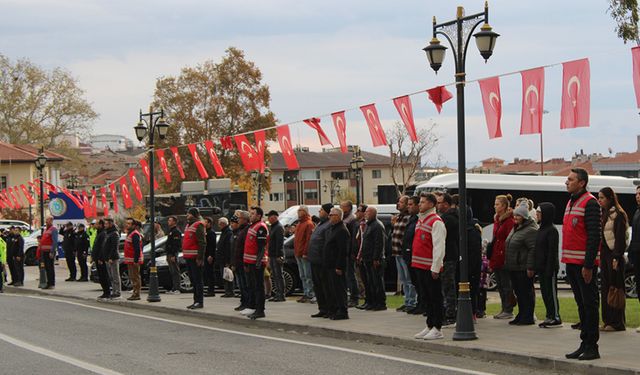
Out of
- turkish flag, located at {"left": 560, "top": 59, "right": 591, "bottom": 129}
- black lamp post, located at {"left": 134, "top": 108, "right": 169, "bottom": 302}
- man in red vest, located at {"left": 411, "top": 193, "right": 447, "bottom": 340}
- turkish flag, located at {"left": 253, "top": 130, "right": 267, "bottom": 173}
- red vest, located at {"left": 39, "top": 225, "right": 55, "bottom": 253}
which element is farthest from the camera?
red vest, located at {"left": 39, "top": 225, "right": 55, "bottom": 253}

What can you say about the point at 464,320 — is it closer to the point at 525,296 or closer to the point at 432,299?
the point at 432,299

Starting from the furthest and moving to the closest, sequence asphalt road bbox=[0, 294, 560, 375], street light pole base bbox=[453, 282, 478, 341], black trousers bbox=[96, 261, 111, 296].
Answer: black trousers bbox=[96, 261, 111, 296] < street light pole base bbox=[453, 282, 478, 341] < asphalt road bbox=[0, 294, 560, 375]

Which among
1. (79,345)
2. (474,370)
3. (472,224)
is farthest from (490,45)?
(79,345)


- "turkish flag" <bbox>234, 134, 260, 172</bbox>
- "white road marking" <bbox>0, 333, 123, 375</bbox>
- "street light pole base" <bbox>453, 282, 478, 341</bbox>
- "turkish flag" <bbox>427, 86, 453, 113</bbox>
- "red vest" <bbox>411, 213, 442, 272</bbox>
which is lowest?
"white road marking" <bbox>0, 333, 123, 375</bbox>

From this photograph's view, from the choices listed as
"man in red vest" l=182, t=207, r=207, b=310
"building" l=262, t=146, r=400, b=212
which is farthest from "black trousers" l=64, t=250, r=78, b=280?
"building" l=262, t=146, r=400, b=212

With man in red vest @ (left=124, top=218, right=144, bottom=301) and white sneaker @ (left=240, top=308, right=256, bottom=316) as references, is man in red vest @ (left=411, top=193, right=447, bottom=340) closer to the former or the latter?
white sneaker @ (left=240, top=308, right=256, bottom=316)

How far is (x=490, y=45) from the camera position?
13.5 meters

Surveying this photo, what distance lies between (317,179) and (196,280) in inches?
3800

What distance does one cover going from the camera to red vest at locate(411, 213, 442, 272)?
42.8 ft

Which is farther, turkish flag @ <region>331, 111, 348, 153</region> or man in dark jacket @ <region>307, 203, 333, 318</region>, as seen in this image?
turkish flag @ <region>331, 111, 348, 153</region>

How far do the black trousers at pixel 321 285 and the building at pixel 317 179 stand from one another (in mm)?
95221

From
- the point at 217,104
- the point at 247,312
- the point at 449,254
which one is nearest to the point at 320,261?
the point at 247,312

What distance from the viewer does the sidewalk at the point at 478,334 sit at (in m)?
10.6

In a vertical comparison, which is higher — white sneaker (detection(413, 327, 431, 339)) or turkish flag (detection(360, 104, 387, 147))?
turkish flag (detection(360, 104, 387, 147))
